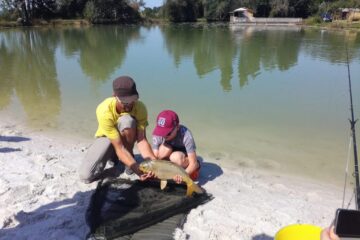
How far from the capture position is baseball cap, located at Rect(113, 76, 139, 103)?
440 cm

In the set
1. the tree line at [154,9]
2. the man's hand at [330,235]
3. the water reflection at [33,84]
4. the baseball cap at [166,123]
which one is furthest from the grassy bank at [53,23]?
the man's hand at [330,235]

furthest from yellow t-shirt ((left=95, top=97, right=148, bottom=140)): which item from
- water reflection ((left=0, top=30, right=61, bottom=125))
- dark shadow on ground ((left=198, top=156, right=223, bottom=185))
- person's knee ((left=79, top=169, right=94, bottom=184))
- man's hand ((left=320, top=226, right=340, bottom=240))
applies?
water reflection ((left=0, top=30, right=61, bottom=125))

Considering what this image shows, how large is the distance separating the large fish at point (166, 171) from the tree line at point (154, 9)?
57.7 meters

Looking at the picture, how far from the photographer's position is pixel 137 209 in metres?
4.14

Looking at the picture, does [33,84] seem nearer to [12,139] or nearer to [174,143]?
[12,139]

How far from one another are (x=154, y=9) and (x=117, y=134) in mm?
85025

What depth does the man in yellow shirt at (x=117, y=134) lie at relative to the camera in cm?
470

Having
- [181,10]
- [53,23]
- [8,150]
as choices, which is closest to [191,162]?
[8,150]

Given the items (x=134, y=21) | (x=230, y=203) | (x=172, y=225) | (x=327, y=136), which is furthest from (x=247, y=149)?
(x=134, y=21)

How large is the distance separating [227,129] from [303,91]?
5.20 metres

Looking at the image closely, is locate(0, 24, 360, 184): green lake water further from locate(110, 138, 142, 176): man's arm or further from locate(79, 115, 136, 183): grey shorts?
locate(79, 115, 136, 183): grey shorts

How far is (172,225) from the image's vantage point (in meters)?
3.90

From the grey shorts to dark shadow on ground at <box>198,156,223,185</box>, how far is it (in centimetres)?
133

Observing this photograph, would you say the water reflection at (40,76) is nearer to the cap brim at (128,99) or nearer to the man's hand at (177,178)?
the cap brim at (128,99)
